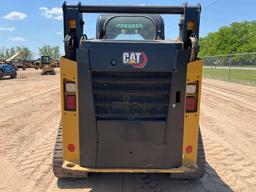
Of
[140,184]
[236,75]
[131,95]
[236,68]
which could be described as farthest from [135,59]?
[236,75]

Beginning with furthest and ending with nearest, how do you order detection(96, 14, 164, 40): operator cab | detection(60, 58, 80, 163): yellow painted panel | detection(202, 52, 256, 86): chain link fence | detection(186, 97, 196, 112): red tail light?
detection(202, 52, 256, 86): chain link fence, detection(96, 14, 164, 40): operator cab, detection(186, 97, 196, 112): red tail light, detection(60, 58, 80, 163): yellow painted panel

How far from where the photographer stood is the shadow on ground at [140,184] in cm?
366

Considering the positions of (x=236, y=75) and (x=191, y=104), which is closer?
(x=191, y=104)

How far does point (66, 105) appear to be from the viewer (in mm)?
3277

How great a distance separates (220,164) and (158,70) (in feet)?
7.87

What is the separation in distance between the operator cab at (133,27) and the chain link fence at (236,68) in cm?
1623

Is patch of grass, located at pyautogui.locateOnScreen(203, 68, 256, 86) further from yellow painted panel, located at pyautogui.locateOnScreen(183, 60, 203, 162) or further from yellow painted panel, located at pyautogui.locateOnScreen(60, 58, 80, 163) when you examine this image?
yellow painted panel, located at pyautogui.locateOnScreen(60, 58, 80, 163)

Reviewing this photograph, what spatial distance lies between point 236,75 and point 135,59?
2094 centimetres

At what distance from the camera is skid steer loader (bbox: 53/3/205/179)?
3.07 meters

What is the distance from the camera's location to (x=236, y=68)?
21.9 meters

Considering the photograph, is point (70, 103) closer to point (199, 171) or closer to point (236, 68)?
point (199, 171)

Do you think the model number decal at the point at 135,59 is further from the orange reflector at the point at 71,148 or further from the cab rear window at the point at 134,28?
the cab rear window at the point at 134,28

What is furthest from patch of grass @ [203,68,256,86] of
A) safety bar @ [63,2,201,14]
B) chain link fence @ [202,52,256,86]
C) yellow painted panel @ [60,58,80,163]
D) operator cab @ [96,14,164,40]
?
yellow painted panel @ [60,58,80,163]

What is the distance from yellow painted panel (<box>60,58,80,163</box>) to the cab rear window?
1840 millimetres
